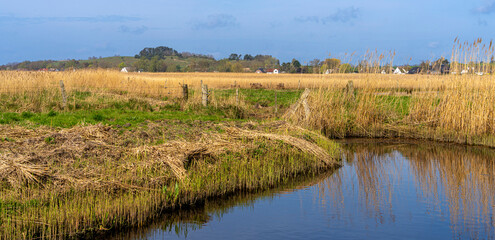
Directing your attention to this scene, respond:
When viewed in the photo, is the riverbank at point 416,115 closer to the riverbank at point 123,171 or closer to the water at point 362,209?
the water at point 362,209

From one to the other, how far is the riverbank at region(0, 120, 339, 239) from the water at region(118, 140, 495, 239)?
0.41 meters

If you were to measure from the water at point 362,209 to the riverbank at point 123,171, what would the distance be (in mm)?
413

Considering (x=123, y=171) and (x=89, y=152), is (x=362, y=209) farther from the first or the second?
(x=89, y=152)

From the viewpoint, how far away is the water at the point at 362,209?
24.2 feet

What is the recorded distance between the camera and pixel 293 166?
1093cm

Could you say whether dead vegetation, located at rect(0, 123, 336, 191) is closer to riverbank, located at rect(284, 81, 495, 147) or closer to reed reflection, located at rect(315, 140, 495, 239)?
reed reflection, located at rect(315, 140, 495, 239)

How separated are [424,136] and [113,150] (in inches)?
436

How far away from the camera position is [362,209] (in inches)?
338

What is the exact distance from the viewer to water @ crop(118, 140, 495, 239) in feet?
24.2

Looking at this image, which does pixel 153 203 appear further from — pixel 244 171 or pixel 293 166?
pixel 293 166

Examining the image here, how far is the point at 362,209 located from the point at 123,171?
452 centimetres

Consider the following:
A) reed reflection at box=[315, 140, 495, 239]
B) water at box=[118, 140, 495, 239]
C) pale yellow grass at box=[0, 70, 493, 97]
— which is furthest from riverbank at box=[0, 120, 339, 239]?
pale yellow grass at box=[0, 70, 493, 97]

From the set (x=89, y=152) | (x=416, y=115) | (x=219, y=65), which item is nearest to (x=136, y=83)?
(x=416, y=115)

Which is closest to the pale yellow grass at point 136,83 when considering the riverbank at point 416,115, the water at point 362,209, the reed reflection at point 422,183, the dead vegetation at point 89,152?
the riverbank at point 416,115
